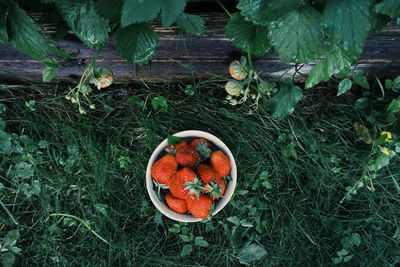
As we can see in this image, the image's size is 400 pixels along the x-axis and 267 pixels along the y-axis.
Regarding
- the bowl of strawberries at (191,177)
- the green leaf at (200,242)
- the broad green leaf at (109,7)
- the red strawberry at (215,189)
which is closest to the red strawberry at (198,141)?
the bowl of strawberries at (191,177)

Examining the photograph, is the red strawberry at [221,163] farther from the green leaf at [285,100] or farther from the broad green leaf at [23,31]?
the broad green leaf at [23,31]

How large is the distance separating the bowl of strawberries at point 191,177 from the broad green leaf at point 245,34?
30 cm

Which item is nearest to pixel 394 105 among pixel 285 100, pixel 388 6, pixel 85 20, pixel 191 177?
pixel 285 100

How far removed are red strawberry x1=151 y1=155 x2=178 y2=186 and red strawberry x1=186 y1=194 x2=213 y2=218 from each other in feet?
0.27

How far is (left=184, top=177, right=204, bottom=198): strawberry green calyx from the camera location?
96cm

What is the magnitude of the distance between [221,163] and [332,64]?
0.37 m

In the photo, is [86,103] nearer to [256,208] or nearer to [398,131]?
[256,208]

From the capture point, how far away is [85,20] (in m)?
0.80

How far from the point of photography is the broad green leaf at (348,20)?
68cm

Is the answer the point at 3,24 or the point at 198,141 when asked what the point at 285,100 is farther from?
the point at 3,24

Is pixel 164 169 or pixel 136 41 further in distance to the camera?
pixel 164 169

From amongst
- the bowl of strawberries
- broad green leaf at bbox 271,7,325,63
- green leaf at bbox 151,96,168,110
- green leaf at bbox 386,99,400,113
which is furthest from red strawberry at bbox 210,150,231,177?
green leaf at bbox 386,99,400,113

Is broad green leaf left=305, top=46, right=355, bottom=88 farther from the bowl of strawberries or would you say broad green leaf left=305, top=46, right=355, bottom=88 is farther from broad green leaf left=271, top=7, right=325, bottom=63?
the bowl of strawberries

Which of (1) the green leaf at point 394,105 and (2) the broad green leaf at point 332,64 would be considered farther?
(1) the green leaf at point 394,105
